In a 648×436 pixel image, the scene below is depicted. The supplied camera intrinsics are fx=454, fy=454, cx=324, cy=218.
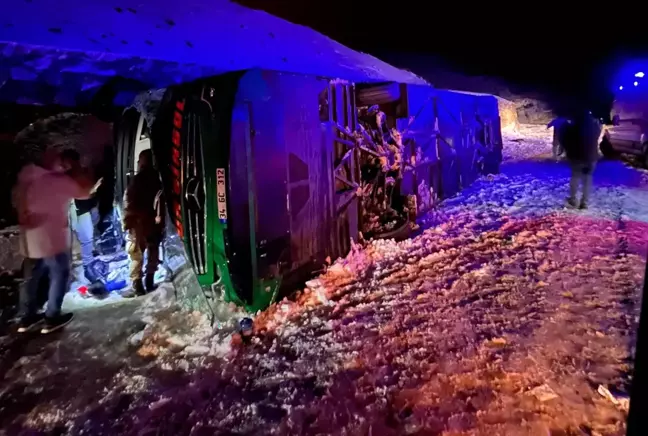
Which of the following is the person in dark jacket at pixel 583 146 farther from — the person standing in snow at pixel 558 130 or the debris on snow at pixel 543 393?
the debris on snow at pixel 543 393

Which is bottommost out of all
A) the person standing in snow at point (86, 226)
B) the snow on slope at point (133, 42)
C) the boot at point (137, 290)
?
the boot at point (137, 290)

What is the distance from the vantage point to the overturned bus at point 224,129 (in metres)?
4.55

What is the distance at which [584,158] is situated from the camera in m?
8.52

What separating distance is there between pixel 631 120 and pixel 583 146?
6.67 metres

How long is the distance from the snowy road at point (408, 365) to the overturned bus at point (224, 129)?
70 cm

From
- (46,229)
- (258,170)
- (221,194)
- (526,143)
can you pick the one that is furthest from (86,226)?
(526,143)

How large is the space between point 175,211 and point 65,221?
1244mm

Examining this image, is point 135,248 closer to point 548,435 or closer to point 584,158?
point 548,435

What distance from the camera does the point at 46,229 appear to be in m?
4.96

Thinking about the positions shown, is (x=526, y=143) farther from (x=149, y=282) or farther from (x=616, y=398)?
(x=616, y=398)

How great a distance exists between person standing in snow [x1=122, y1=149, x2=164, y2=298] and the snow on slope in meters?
1.14

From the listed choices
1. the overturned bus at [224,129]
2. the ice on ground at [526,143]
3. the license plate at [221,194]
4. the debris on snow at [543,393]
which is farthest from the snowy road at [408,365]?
the ice on ground at [526,143]

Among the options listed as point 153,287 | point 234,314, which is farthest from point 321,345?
point 153,287

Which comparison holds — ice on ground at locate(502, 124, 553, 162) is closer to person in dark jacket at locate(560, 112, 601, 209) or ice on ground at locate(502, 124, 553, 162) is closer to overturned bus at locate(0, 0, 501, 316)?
person in dark jacket at locate(560, 112, 601, 209)
